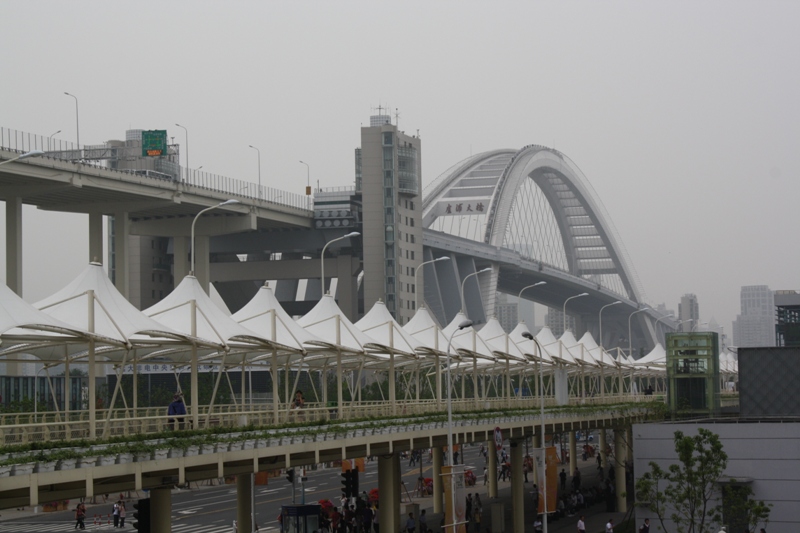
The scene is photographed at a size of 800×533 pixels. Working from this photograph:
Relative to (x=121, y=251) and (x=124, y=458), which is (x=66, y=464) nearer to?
(x=124, y=458)

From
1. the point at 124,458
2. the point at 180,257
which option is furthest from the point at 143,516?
the point at 180,257

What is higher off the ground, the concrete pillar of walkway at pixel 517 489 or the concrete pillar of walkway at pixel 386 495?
the concrete pillar of walkway at pixel 386 495

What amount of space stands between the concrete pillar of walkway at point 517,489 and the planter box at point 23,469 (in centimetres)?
3840

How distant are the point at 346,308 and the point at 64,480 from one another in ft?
359

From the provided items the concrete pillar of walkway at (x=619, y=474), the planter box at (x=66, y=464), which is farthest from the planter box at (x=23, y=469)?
the concrete pillar of walkway at (x=619, y=474)

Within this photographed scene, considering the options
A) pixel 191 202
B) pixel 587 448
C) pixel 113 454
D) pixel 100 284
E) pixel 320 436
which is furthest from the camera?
pixel 587 448

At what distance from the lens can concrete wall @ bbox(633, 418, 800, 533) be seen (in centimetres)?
5547

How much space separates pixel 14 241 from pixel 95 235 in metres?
10.7

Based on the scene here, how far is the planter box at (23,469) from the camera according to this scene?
2581 centimetres

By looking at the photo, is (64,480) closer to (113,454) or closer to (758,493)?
(113,454)

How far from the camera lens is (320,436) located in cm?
4125

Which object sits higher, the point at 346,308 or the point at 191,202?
the point at 191,202

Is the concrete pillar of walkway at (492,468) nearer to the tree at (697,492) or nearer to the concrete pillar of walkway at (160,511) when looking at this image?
the tree at (697,492)

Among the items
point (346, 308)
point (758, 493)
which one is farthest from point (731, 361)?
point (758, 493)
